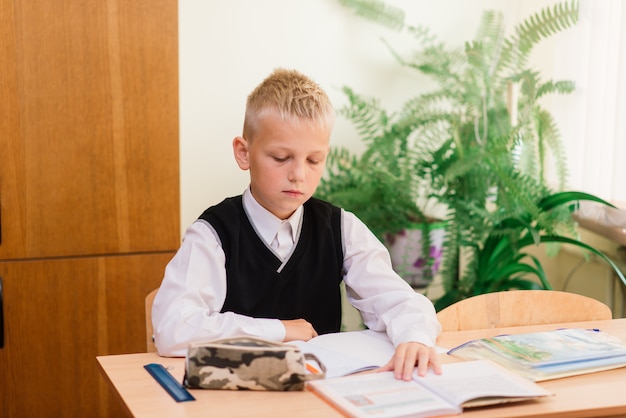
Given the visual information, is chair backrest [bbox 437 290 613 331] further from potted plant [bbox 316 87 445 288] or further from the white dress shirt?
potted plant [bbox 316 87 445 288]

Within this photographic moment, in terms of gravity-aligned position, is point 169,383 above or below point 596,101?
below

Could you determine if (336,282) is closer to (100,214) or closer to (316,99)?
(316,99)

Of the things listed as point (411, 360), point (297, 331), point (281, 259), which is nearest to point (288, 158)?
point (281, 259)

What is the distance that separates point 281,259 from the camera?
200 cm

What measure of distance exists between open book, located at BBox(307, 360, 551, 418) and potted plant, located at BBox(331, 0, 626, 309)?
155 cm

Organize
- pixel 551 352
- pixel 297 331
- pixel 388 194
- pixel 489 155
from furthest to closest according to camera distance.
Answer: pixel 388 194 → pixel 489 155 → pixel 297 331 → pixel 551 352

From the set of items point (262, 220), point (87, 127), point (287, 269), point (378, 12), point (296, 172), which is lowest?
point (287, 269)

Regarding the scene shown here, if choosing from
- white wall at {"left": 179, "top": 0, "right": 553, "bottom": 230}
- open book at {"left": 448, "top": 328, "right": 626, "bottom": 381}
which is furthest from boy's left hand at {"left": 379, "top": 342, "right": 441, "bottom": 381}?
white wall at {"left": 179, "top": 0, "right": 553, "bottom": 230}

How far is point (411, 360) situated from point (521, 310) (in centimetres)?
65

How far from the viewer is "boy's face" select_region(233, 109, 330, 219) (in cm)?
184

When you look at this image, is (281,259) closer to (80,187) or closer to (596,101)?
(80,187)

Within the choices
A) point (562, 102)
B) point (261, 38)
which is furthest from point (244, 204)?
point (562, 102)

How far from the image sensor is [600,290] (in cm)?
332

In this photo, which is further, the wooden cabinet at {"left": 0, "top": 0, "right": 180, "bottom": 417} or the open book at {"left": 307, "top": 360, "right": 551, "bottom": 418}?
the wooden cabinet at {"left": 0, "top": 0, "right": 180, "bottom": 417}
